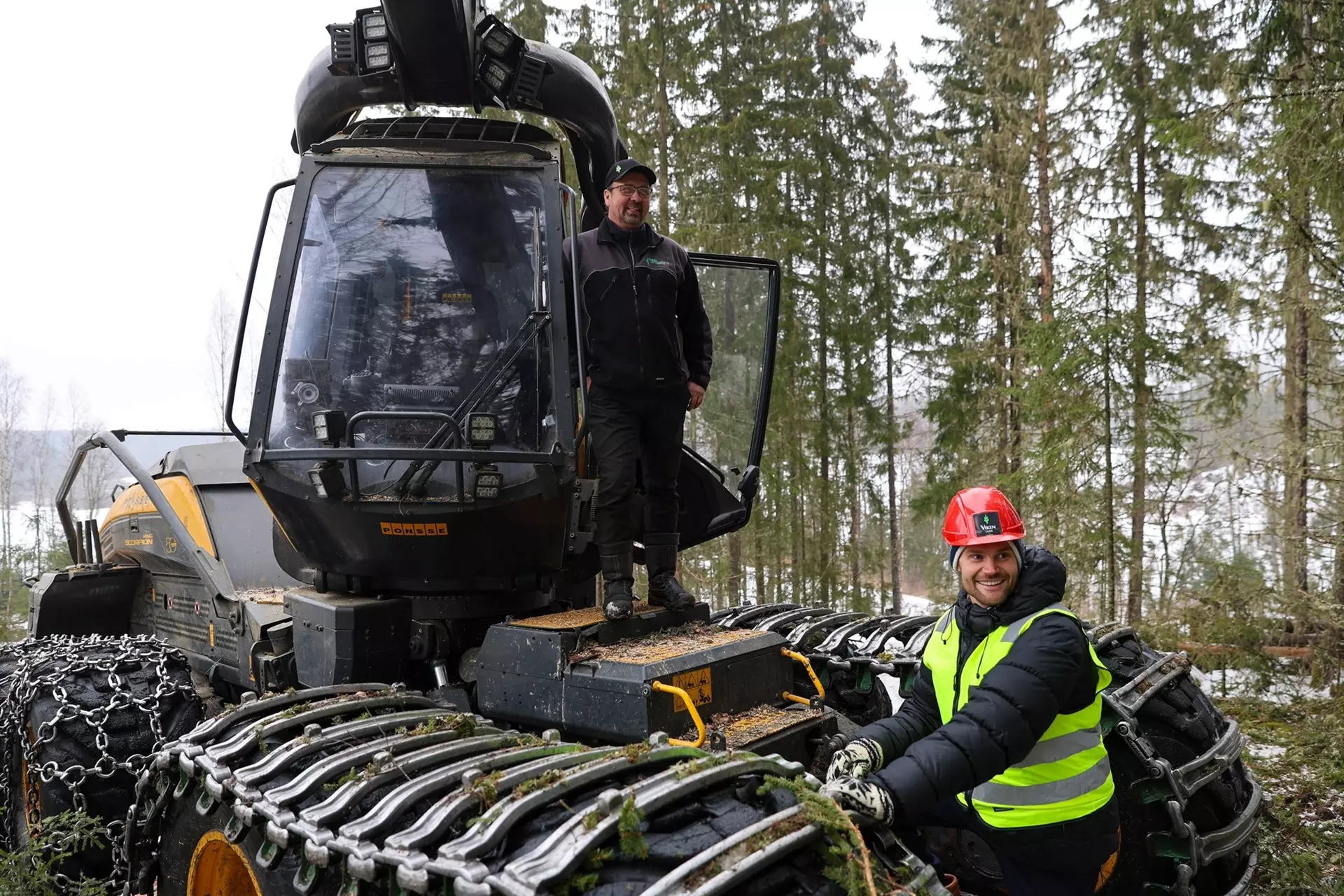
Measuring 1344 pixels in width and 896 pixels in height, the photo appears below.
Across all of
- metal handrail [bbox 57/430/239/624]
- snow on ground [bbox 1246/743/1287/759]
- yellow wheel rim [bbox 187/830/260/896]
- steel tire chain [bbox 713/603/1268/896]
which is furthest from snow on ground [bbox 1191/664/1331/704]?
yellow wheel rim [bbox 187/830/260/896]

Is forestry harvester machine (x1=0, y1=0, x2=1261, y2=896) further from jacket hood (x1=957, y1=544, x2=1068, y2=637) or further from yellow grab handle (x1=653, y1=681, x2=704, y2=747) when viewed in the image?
jacket hood (x1=957, y1=544, x2=1068, y2=637)

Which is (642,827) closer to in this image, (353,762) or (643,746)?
(643,746)

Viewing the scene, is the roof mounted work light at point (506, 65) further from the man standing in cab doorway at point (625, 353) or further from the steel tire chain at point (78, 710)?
the steel tire chain at point (78, 710)

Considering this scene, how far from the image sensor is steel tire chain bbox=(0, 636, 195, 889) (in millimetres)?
4219

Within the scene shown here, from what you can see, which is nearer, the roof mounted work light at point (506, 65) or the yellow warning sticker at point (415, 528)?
the yellow warning sticker at point (415, 528)

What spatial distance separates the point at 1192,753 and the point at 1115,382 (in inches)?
325

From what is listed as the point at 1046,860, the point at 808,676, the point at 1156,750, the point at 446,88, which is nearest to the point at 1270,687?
the point at 1156,750

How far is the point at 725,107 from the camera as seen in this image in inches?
Result: 654

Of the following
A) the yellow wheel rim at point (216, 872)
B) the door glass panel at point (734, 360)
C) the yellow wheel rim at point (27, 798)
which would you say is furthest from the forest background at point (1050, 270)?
the yellow wheel rim at point (27, 798)

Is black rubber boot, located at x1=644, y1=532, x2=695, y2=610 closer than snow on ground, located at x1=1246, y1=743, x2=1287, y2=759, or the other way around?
black rubber boot, located at x1=644, y1=532, x2=695, y2=610

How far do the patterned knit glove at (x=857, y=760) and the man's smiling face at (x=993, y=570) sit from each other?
1.94 feet

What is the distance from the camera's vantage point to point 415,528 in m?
3.82

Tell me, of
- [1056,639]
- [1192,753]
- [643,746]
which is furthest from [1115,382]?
[643,746]

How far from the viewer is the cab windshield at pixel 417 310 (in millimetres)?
3840
